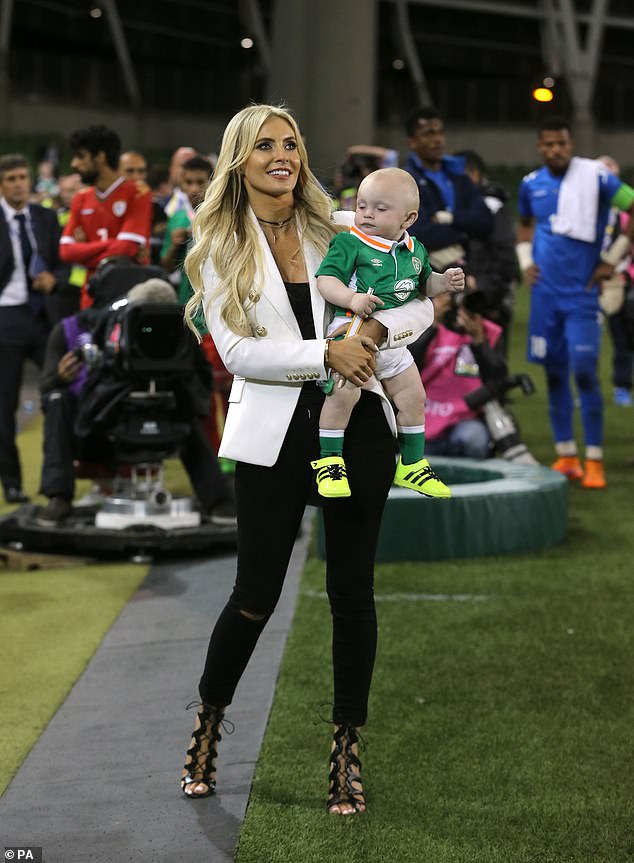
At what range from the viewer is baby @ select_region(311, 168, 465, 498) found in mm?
3434

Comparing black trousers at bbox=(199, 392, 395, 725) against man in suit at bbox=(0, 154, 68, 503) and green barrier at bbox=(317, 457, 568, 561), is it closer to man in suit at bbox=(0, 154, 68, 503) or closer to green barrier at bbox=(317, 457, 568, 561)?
green barrier at bbox=(317, 457, 568, 561)

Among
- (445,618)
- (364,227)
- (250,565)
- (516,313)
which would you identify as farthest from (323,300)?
(516,313)

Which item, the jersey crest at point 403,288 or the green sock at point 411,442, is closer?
the jersey crest at point 403,288

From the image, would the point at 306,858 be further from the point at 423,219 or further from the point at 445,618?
the point at 423,219

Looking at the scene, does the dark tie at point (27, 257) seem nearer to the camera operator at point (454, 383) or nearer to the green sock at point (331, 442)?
the camera operator at point (454, 383)

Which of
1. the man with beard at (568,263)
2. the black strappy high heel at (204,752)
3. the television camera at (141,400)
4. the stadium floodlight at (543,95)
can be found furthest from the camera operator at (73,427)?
the stadium floodlight at (543,95)

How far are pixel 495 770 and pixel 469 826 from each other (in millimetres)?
417

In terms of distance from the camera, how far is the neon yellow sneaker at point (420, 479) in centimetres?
366

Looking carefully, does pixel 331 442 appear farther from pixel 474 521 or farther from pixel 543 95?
pixel 543 95

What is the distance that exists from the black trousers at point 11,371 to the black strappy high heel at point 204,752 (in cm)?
478

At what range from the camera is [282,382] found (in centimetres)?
356

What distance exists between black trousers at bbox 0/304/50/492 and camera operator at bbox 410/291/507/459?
92.9 inches

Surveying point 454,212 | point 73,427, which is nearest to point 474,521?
point 454,212

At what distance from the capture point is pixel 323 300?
3.59 meters
